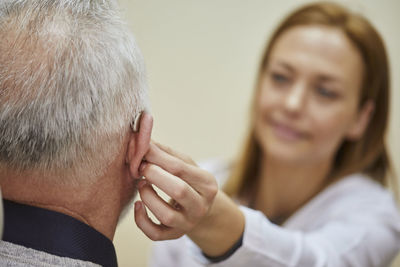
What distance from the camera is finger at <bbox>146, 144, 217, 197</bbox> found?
1.90 feet

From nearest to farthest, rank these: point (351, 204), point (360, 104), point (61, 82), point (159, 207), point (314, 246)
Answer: point (61, 82)
point (159, 207)
point (314, 246)
point (351, 204)
point (360, 104)

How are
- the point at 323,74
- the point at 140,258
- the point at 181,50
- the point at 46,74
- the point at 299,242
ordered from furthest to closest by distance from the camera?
the point at 181,50 < the point at 140,258 < the point at 323,74 < the point at 299,242 < the point at 46,74

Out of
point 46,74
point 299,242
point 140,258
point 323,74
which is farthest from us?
point 140,258

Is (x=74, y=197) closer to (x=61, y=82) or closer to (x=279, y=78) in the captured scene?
(x=61, y=82)

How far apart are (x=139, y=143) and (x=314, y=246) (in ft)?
1.78

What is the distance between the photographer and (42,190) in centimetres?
51

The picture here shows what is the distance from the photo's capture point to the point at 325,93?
1.20 meters

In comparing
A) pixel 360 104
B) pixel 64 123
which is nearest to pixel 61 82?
pixel 64 123

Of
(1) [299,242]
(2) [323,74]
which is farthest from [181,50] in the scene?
(1) [299,242]

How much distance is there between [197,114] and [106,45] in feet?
4.49

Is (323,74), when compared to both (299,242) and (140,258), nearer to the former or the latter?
(299,242)

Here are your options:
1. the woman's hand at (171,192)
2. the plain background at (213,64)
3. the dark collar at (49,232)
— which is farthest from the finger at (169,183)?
the plain background at (213,64)

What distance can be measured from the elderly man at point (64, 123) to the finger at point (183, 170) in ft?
0.06

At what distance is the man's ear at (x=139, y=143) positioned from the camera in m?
0.56
